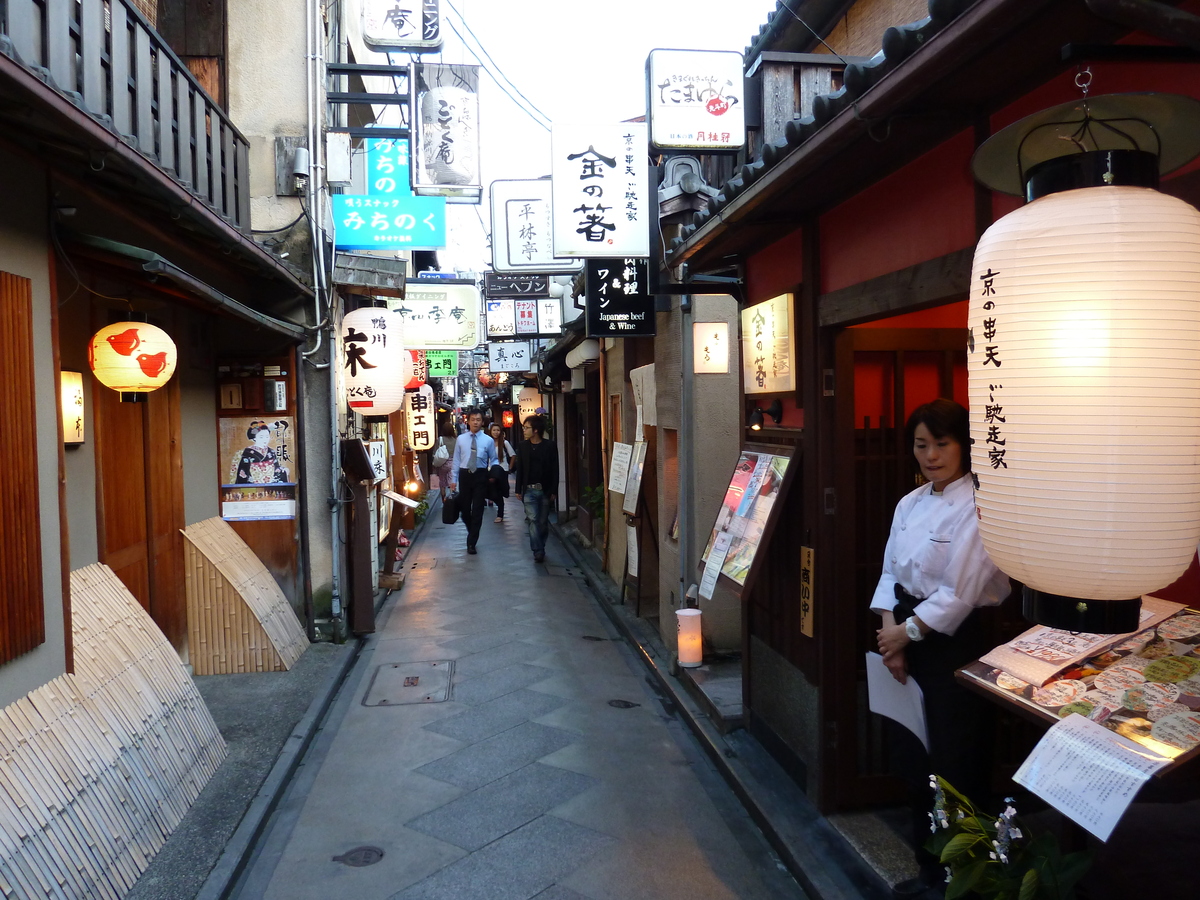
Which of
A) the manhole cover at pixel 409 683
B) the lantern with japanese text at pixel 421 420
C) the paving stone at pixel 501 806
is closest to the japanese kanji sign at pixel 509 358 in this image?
the lantern with japanese text at pixel 421 420

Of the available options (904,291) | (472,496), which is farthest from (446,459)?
(904,291)

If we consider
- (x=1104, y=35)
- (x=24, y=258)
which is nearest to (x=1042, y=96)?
(x=1104, y=35)

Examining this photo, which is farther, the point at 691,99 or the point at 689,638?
the point at 689,638

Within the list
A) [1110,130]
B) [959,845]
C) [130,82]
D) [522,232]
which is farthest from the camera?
[522,232]

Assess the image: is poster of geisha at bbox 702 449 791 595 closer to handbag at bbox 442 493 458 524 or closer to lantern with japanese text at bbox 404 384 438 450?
handbag at bbox 442 493 458 524

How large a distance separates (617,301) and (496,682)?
193 inches

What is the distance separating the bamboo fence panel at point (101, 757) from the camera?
4172 mm

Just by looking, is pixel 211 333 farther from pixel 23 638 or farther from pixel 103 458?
pixel 23 638

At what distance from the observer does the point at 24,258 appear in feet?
15.4

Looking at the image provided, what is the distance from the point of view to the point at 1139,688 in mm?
3006

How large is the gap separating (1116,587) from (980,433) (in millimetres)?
666

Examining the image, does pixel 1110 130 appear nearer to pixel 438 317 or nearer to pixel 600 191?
pixel 600 191

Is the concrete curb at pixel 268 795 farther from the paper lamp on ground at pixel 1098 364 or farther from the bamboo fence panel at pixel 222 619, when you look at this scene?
the paper lamp on ground at pixel 1098 364

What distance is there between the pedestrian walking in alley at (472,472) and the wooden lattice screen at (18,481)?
12576 millimetres
